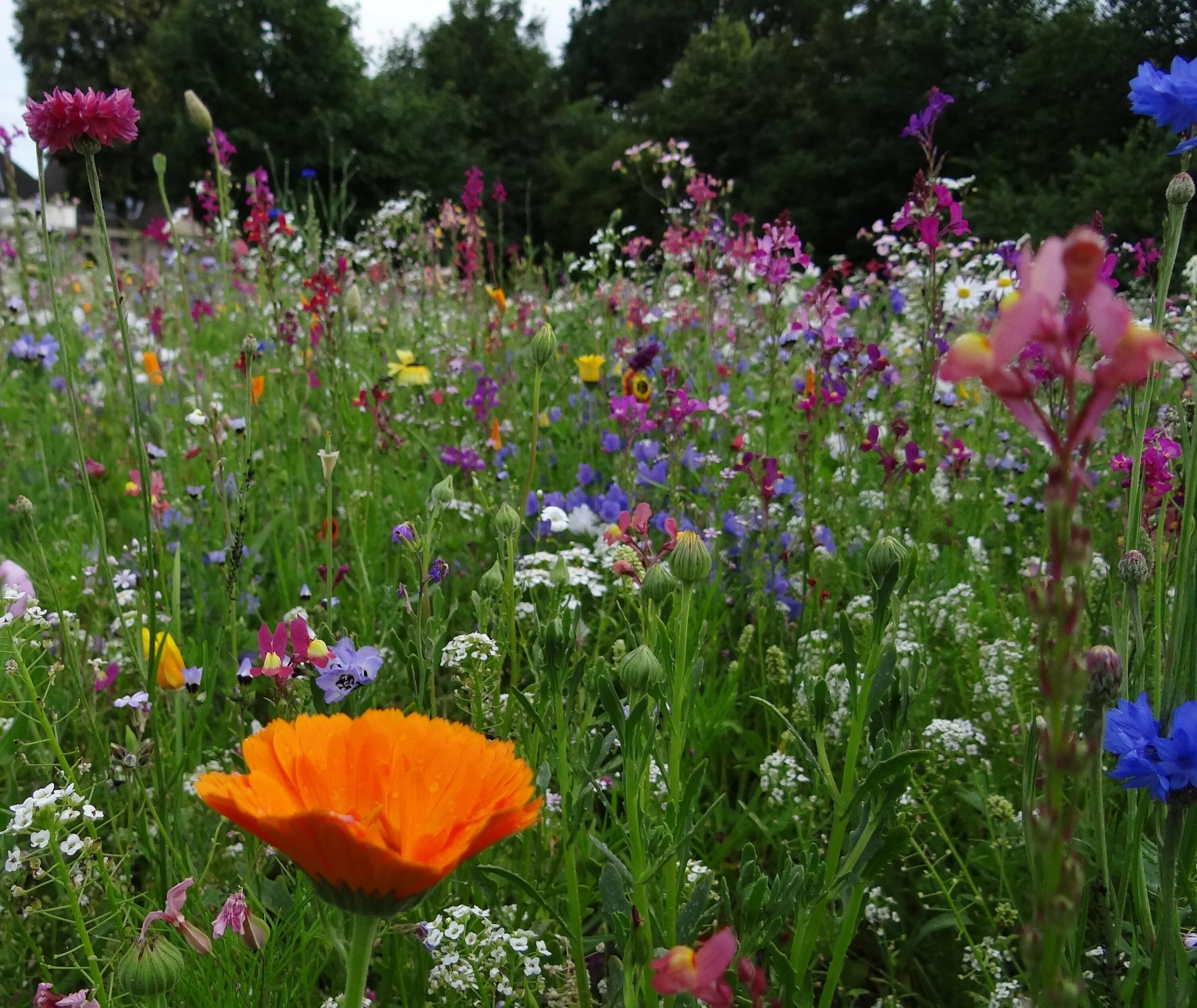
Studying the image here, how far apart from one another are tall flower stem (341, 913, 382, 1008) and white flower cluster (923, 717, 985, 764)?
0.83 m

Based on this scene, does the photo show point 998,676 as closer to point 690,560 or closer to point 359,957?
point 690,560

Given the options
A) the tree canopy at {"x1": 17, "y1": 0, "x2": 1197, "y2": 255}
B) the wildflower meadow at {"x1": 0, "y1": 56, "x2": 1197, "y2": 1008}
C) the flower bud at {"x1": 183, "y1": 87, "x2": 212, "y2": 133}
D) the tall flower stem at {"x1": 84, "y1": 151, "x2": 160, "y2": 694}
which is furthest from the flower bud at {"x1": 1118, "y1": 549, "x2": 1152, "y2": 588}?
the tree canopy at {"x1": 17, "y1": 0, "x2": 1197, "y2": 255}

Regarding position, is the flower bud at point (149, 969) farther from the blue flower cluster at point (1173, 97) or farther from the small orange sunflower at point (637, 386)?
the small orange sunflower at point (637, 386)

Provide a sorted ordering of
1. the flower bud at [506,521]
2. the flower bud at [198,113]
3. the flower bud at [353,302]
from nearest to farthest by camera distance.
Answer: the flower bud at [506,521], the flower bud at [198,113], the flower bud at [353,302]

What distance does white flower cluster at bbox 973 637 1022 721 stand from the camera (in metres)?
1.28

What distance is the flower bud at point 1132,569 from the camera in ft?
2.54

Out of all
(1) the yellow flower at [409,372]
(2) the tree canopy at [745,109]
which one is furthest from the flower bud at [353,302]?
(2) the tree canopy at [745,109]

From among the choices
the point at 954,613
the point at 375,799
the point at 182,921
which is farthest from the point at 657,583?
the point at 954,613

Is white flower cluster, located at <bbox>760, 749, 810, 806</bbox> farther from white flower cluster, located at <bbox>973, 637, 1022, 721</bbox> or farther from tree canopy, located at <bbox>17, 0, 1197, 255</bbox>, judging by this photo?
tree canopy, located at <bbox>17, 0, 1197, 255</bbox>

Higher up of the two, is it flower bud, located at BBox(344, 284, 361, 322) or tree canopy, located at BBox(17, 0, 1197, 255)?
tree canopy, located at BBox(17, 0, 1197, 255)

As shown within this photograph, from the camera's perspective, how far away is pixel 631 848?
2.42ft

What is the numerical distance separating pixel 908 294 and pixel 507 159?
23986mm

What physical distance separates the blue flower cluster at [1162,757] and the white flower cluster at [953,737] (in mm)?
405

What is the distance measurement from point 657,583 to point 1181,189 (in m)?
0.65
